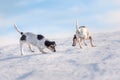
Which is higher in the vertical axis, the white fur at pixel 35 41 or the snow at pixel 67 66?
the white fur at pixel 35 41

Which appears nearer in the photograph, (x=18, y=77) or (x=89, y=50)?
(x=18, y=77)

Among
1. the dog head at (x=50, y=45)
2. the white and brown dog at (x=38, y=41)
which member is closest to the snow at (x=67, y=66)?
the dog head at (x=50, y=45)

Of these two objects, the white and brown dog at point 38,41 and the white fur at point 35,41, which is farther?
the white fur at point 35,41

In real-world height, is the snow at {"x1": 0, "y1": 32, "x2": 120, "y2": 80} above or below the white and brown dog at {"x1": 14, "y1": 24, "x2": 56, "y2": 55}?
below

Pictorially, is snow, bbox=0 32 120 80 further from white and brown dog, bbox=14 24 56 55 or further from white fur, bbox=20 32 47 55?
white fur, bbox=20 32 47 55

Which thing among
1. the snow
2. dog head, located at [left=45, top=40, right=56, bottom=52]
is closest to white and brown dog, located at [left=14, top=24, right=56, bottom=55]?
dog head, located at [left=45, top=40, right=56, bottom=52]

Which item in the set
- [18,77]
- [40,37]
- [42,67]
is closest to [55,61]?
[42,67]

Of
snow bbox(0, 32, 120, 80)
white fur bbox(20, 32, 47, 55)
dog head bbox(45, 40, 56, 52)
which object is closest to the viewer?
snow bbox(0, 32, 120, 80)

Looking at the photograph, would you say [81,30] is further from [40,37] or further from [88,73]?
[88,73]

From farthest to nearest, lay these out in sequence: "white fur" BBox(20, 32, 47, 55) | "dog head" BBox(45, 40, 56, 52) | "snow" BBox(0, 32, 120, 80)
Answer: "white fur" BBox(20, 32, 47, 55) → "dog head" BBox(45, 40, 56, 52) → "snow" BBox(0, 32, 120, 80)

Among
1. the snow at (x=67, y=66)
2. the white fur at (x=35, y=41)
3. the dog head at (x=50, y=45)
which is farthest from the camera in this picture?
the white fur at (x=35, y=41)

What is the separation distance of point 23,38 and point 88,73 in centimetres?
656

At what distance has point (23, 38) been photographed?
1972cm

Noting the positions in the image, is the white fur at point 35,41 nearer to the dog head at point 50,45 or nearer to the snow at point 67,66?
the dog head at point 50,45
